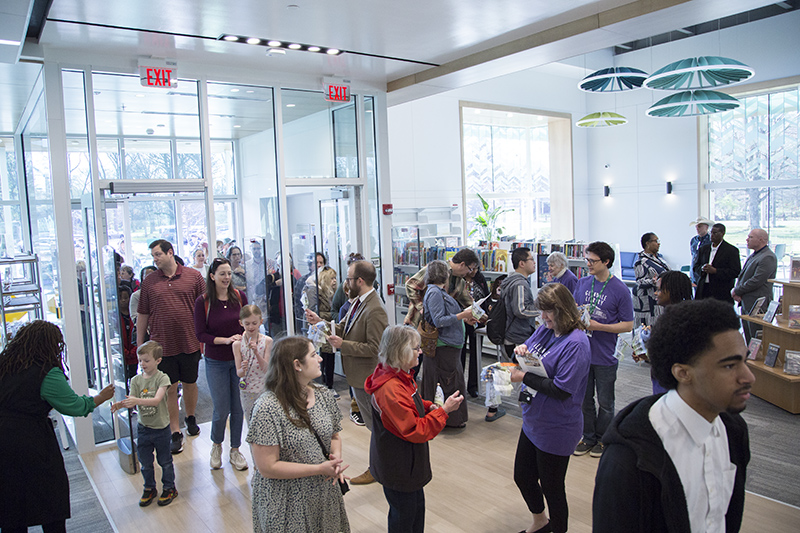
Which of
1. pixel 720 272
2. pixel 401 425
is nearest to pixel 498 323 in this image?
pixel 401 425

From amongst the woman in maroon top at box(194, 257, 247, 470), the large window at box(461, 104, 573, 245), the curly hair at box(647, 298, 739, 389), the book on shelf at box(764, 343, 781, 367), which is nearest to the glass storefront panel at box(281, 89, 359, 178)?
the woman in maroon top at box(194, 257, 247, 470)

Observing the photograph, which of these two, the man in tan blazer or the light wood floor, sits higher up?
the man in tan blazer

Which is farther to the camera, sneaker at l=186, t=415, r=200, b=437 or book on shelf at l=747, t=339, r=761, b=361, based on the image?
book on shelf at l=747, t=339, r=761, b=361

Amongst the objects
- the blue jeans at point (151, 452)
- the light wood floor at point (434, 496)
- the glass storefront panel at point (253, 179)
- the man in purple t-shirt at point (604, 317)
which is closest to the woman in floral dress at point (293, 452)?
the light wood floor at point (434, 496)

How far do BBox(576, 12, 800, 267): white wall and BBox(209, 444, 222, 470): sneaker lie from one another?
1223cm

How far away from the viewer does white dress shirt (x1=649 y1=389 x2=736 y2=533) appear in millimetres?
1385

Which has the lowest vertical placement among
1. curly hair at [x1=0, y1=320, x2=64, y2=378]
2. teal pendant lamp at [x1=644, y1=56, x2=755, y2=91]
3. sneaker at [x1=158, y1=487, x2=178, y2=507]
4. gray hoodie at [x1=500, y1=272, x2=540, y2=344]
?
sneaker at [x1=158, y1=487, x2=178, y2=507]

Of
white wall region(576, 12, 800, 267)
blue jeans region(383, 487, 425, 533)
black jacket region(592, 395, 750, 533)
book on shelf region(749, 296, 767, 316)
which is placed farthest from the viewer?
white wall region(576, 12, 800, 267)

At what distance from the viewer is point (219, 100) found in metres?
6.50

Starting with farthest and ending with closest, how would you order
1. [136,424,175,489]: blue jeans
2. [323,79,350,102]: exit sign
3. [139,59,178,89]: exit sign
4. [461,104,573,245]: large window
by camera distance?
[461,104,573,245]: large window < [323,79,350,102]: exit sign < [139,59,178,89]: exit sign < [136,424,175,489]: blue jeans

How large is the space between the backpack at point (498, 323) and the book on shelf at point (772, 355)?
9.01 ft

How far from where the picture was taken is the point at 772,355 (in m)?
5.81

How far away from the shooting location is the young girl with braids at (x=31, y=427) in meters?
2.84

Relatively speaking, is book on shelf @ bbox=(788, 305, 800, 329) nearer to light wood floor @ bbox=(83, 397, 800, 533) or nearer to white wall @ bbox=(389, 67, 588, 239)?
light wood floor @ bbox=(83, 397, 800, 533)
